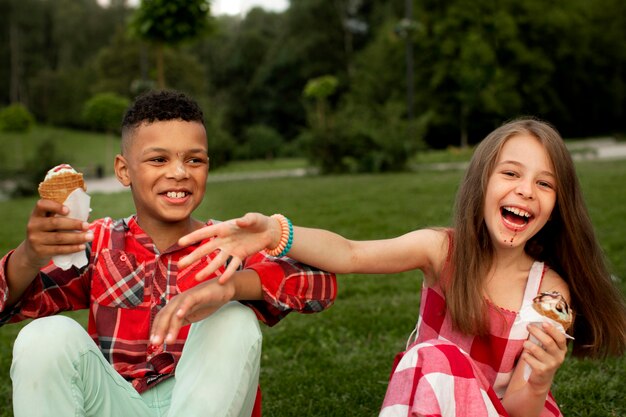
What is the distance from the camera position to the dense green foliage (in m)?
17.3

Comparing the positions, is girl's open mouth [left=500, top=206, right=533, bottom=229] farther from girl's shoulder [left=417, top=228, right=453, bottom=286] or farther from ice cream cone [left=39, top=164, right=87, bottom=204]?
ice cream cone [left=39, top=164, right=87, bottom=204]

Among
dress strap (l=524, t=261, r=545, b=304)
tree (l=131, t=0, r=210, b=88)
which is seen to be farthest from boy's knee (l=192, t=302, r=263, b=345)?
tree (l=131, t=0, r=210, b=88)

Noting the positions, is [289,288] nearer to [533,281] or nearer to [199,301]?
[199,301]

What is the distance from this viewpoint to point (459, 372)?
1.86 m

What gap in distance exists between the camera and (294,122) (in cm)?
4216


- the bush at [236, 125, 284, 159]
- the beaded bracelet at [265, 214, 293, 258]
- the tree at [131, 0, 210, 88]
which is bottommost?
the bush at [236, 125, 284, 159]

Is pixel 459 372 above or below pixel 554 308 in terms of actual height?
below

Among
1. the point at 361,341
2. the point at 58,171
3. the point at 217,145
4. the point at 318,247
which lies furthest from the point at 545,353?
the point at 217,145

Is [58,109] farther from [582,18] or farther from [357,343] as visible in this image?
[357,343]

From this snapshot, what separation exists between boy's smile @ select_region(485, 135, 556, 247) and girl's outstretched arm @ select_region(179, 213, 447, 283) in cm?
20

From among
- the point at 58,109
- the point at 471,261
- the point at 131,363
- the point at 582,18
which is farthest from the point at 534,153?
the point at 58,109

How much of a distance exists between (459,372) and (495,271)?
1.73 ft

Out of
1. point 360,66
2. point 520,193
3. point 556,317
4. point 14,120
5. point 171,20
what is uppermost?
point 360,66

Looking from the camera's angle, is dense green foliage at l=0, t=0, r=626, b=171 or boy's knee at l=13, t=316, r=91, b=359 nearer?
boy's knee at l=13, t=316, r=91, b=359
